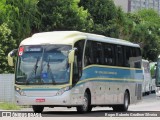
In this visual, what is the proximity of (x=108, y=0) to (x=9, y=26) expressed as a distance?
21.4 m

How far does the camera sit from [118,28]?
195ft

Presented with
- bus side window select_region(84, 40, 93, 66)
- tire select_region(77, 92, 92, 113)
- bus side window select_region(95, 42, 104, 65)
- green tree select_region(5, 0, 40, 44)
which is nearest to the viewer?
tire select_region(77, 92, 92, 113)

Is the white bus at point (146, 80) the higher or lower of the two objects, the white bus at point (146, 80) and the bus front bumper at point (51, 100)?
the higher

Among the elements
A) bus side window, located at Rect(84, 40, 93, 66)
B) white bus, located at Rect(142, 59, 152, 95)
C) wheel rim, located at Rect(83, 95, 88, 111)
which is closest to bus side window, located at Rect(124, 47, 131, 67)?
bus side window, located at Rect(84, 40, 93, 66)

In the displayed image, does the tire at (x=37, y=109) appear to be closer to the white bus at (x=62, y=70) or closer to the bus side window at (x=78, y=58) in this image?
the white bus at (x=62, y=70)

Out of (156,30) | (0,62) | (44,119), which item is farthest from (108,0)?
(44,119)

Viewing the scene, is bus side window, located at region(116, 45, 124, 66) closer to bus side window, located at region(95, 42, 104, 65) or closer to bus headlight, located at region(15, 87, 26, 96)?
bus side window, located at region(95, 42, 104, 65)

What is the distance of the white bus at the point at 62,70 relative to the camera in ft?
69.9

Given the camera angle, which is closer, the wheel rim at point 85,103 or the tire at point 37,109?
the wheel rim at point 85,103

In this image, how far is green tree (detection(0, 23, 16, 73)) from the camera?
3809 centimetres

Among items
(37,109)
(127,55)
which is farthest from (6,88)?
(37,109)

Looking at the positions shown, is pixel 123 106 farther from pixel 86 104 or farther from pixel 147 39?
pixel 147 39

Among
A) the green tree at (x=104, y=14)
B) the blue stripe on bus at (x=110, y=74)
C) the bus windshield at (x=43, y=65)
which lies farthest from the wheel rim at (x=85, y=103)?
the green tree at (x=104, y=14)

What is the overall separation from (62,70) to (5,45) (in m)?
18.5
